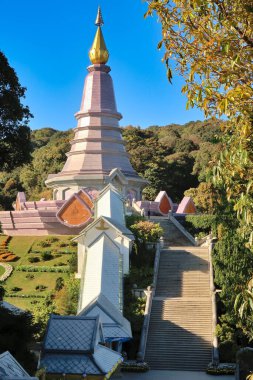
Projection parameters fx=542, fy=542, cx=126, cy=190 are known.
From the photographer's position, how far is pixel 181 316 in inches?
890

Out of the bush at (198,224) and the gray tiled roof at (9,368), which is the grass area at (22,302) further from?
the gray tiled roof at (9,368)

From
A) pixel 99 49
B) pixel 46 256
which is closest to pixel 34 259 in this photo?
pixel 46 256

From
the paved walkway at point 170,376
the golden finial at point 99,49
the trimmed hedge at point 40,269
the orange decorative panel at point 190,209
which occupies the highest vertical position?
the golden finial at point 99,49

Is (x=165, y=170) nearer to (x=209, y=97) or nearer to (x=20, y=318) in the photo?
(x=20, y=318)

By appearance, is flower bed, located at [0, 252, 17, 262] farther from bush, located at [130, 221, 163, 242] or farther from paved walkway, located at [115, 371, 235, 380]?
paved walkway, located at [115, 371, 235, 380]

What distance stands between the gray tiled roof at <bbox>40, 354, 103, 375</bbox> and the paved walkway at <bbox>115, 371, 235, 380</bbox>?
7447 millimetres

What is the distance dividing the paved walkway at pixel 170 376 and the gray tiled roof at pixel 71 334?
668cm

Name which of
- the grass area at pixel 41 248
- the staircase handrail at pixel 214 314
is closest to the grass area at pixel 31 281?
the grass area at pixel 41 248

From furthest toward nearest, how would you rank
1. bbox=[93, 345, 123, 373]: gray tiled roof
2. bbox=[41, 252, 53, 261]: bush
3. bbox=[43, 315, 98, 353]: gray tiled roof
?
bbox=[41, 252, 53, 261]: bush
bbox=[43, 315, 98, 353]: gray tiled roof
bbox=[93, 345, 123, 373]: gray tiled roof

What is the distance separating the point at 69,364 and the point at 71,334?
2.78ft

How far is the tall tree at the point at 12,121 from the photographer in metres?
15.8

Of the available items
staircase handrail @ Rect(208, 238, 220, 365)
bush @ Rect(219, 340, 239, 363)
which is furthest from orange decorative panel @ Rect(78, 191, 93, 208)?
bush @ Rect(219, 340, 239, 363)

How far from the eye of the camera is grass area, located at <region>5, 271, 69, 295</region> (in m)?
25.1

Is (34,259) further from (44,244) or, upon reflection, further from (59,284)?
(59,284)
